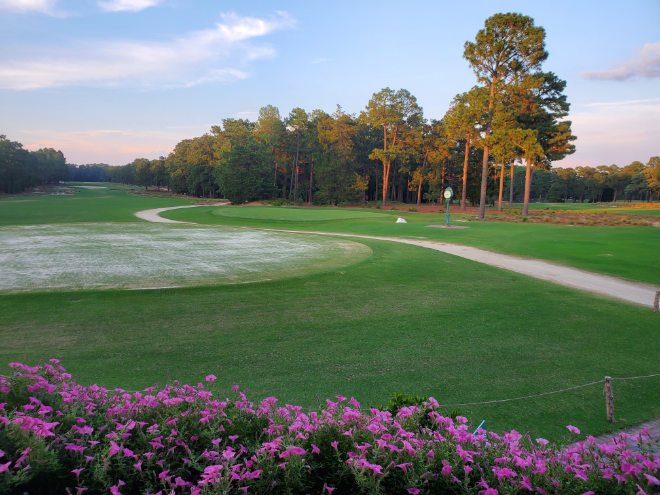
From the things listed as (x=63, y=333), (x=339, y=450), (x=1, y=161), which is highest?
(x=1, y=161)

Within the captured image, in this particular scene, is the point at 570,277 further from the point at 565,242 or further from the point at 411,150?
the point at 411,150

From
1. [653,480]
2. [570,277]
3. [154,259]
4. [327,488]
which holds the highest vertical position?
[653,480]

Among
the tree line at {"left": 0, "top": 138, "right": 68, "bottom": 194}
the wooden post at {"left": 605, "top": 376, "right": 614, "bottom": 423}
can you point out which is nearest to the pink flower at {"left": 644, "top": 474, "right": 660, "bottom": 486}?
the wooden post at {"left": 605, "top": 376, "right": 614, "bottom": 423}

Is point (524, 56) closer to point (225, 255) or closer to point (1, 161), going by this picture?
point (225, 255)

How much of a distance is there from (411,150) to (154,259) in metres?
56.0

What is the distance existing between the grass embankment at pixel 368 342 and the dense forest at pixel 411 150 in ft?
106

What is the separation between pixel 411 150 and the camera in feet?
216

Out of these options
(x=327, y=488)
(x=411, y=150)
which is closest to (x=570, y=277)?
(x=327, y=488)

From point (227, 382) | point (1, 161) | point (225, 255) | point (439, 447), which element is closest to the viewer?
point (439, 447)

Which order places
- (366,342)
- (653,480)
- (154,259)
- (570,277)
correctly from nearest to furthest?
(653,480), (366,342), (570,277), (154,259)

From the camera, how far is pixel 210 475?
7.11 feet

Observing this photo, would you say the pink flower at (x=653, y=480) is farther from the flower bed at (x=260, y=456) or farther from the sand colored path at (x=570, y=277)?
the sand colored path at (x=570, y=277)

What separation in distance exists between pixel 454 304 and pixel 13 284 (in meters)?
11.5

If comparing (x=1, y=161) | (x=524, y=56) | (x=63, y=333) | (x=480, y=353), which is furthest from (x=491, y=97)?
(x=1, y=161)
